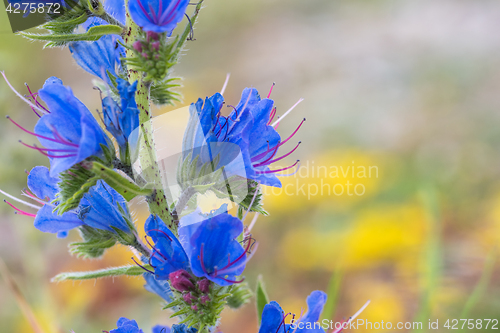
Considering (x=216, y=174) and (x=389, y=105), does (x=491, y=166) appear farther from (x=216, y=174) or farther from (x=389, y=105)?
(x=216, y=174)

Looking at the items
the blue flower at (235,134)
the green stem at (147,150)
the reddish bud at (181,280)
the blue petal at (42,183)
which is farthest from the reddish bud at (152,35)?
the reddish bud at (181,280)

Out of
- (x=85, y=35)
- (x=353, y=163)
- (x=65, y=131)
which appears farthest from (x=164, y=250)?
(x=353, y=163)

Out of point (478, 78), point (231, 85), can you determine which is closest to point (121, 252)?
point (231, 85)

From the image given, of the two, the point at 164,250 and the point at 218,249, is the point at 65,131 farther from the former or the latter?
the point at 218,249

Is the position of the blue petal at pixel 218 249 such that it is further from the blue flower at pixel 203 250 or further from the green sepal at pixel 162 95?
the green sepal at pixel 162 95

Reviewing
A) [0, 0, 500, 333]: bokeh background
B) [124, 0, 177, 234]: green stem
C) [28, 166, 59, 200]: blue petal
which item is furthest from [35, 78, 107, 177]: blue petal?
[0, 0, 500, 333]: bokeh background

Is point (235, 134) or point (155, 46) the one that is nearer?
point (155, 46)
